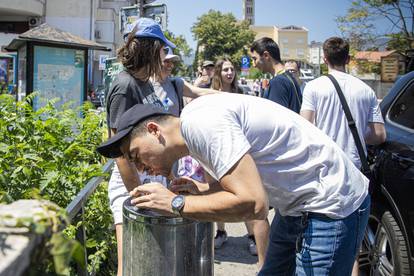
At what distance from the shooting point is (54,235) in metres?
0.81

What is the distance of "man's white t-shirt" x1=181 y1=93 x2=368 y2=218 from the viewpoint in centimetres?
168

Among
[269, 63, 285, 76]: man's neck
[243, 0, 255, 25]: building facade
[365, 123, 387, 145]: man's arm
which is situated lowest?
[365, 123, 387, 145]: man's arm

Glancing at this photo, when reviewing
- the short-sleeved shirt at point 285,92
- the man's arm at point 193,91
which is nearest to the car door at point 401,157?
the short-sleeved shirt at point 285,92

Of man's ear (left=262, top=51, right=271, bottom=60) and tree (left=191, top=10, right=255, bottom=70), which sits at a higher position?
tree (left=191, top=10, right=255, bottom=70)

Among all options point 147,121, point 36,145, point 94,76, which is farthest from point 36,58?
point 94,76

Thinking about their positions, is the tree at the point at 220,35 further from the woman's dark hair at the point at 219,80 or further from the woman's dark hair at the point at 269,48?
the woman's dark hair at the point at 269,48

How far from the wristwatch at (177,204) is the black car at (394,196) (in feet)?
6.45

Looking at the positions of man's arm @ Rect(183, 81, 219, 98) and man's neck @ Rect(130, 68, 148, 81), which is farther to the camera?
man's arm @ Rect(183, 81, 219, 98)

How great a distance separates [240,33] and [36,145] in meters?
Result: 67.1

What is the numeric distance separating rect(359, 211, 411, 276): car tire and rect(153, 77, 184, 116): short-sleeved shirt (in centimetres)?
173

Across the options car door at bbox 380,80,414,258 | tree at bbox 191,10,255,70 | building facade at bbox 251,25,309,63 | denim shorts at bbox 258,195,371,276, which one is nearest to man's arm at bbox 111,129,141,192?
denim shorts at bbox 258,195,371,276

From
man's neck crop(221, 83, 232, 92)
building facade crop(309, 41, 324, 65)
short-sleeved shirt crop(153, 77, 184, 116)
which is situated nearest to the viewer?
short-sleeved shirt crop(153, 77, 184, 116)

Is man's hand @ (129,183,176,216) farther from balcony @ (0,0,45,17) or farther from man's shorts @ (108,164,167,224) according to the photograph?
balcony @ (0,0,45,17)

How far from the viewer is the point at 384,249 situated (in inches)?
140
